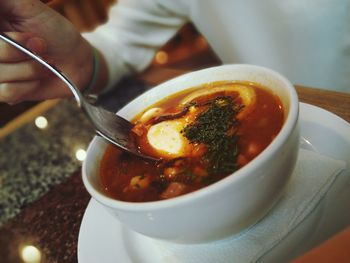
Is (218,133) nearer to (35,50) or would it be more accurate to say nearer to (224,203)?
(224,203)

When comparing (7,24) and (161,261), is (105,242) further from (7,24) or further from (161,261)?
(7,24)

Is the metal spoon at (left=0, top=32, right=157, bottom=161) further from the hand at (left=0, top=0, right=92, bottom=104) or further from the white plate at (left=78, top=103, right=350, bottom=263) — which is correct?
the hand at (left=0, top=0, right=92, bottom=104)

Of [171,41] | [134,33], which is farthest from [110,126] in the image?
[171,41]

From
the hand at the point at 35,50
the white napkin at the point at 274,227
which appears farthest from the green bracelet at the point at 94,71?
the white napkin at the point at 274,227

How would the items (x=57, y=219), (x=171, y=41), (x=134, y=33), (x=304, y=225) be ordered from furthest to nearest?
1. (x=171, y=41)
2. (x=134, y=33)
3. (x=57, y=219)
4. (x=304, y=225)

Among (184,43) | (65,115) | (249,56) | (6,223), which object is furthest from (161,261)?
(184,43)

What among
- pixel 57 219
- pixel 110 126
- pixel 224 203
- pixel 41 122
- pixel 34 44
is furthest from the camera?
pixel 41 122
